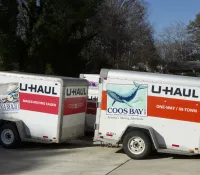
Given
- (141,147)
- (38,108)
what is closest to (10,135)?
(38,108)

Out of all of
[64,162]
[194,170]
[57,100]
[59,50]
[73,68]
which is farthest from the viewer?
[73,68]

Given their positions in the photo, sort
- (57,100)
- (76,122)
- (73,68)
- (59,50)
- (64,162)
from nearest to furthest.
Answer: (64,162) < (57,100) < (76,122) < (59,50) < (73,68)

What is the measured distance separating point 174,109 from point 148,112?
648 millimetres

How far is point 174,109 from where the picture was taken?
8734 millimetres

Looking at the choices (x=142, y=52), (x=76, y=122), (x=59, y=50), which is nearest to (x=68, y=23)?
(x=59, y=50)

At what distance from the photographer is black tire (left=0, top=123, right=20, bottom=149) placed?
10000 millimetres

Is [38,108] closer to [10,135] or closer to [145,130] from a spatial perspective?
[10,135]

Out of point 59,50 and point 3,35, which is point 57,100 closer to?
point 3,35

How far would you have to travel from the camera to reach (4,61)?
1062 inches

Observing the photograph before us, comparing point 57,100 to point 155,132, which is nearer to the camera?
point 155,132

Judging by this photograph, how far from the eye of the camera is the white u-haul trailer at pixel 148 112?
862cm

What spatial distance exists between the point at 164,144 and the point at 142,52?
24079 mm

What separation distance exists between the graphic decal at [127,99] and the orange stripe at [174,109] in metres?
0.20

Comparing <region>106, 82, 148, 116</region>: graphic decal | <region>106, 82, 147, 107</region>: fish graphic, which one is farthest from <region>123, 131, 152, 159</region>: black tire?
<region>106, 82, 147, 107</region>: fish graphic
